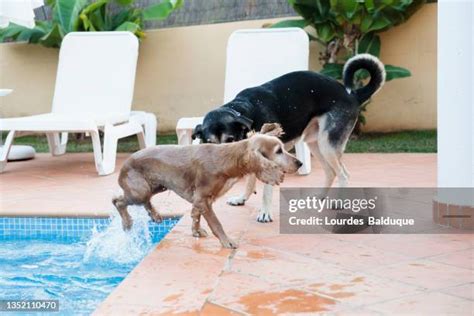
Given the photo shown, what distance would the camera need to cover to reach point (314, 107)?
546cm

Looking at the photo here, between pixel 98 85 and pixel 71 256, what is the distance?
4.15 meters

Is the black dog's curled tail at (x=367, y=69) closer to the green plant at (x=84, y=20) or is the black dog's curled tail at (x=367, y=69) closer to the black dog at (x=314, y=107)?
the black dog at (x=314, y=107)

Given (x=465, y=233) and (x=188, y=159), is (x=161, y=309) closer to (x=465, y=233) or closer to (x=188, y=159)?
(x=188, y=159)

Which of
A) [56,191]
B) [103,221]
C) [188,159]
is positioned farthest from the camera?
[56,191]

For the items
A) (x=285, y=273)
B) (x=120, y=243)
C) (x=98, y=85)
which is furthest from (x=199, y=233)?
(x=98, y=85)

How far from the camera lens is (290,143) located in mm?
5422

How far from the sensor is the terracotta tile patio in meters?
3.16

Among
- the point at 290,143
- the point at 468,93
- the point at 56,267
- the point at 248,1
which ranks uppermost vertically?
the point at 248,1

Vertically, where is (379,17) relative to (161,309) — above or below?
above

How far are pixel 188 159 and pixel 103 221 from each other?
135 cm

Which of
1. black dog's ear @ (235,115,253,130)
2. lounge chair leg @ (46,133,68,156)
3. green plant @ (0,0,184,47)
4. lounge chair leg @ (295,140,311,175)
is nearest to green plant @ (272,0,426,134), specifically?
green plant @ (0,0,184,47)

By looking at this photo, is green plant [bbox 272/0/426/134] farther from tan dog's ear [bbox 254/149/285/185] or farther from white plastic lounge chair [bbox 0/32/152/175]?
tan dog's ear [bbox 254/149/285/185]

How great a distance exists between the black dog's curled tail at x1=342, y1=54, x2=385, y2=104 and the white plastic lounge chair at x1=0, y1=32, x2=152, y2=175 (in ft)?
9.52

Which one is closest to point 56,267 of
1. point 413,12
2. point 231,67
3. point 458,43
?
point 458,43
